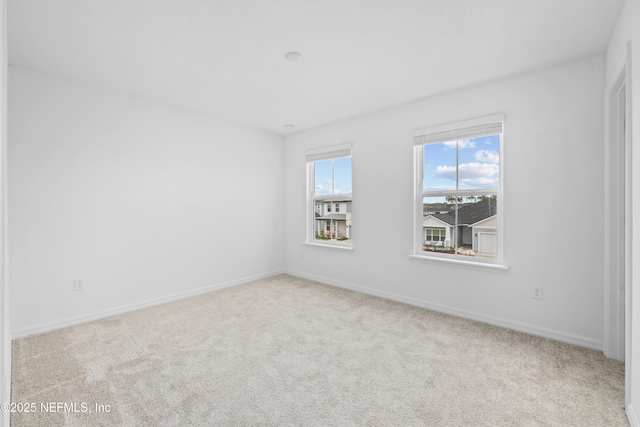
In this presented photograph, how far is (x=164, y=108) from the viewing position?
3.75 meters

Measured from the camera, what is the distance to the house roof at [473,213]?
3.20 m

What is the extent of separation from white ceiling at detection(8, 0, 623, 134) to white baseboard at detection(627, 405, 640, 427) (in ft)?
7.97

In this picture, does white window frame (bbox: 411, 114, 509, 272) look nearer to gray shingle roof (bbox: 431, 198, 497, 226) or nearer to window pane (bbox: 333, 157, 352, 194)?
gray shingle roof (bbox: 431, 198, 497, 226)

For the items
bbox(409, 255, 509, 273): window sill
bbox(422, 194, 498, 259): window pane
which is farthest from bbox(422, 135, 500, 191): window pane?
bbox(409, 255, 509, 273): window sill

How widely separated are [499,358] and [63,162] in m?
4.31

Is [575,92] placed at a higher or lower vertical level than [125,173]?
higher

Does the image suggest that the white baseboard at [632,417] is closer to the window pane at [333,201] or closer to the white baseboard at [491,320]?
the white baseboard at [491,320]

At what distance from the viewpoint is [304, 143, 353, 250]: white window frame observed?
440cm

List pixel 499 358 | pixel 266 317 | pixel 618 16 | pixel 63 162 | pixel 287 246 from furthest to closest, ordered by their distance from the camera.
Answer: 1. pixel 287 246
2. pixel 266 317
3. pixel 63 162
4. pixel 499 358
5. pixel 618 16

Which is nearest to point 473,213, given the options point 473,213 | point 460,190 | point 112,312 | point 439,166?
point 473,213

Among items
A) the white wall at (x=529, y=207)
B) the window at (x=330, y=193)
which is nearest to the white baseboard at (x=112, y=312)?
the window at (x=330, y=193)

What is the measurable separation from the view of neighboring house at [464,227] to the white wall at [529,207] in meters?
0.20

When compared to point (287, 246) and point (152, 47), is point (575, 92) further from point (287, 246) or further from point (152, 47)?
point (287, 246)

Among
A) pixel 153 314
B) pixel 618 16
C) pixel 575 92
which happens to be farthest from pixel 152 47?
pixel 575 92
